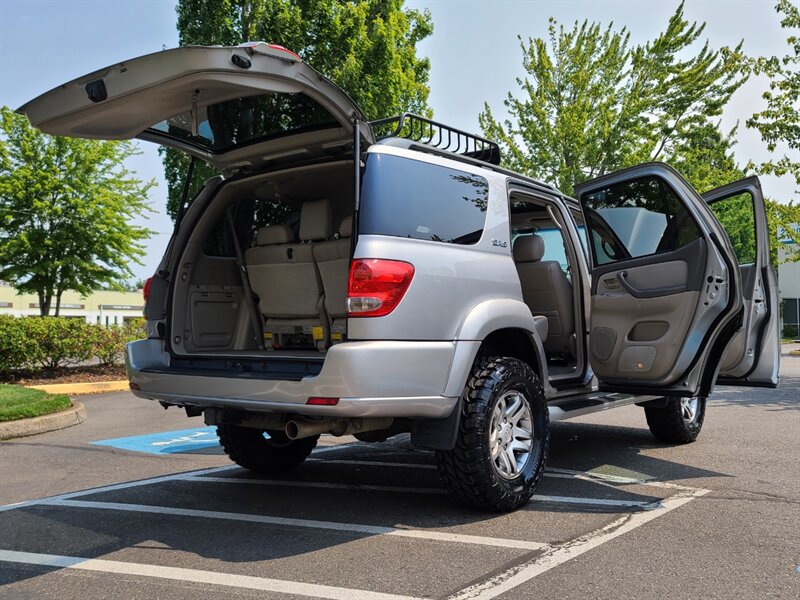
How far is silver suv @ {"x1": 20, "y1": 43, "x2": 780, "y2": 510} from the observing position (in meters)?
3.85

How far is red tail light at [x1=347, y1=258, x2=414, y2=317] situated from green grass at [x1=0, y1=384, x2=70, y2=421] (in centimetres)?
601

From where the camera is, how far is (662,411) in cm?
670

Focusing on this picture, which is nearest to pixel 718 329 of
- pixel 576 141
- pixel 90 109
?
pixel 90 109

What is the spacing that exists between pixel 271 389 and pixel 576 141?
58.5 feet

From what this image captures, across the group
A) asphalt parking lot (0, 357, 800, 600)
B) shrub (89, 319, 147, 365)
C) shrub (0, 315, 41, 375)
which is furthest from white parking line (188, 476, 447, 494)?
shrub (89, 319, 147, 365)

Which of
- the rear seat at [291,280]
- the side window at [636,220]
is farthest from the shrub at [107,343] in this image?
the side window at [636,220]

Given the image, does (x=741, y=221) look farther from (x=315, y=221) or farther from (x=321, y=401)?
(x=321, y=401)

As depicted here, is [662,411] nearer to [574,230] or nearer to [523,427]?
[574,230]

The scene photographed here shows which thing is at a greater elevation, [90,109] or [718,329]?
[90,109]

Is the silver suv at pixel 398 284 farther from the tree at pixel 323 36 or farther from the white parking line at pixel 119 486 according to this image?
the tree at pixel 323 36

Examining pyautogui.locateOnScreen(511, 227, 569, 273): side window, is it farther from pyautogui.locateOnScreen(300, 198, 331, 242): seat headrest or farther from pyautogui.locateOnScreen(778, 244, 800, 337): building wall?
pyautogui.locateOnScreen(778, 244, 800, 337): building wall

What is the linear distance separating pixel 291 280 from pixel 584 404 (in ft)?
7.67

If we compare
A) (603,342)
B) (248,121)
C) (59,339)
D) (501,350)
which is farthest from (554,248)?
(59,339)

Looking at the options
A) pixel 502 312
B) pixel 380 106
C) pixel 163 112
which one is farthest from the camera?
pixel 380 106
